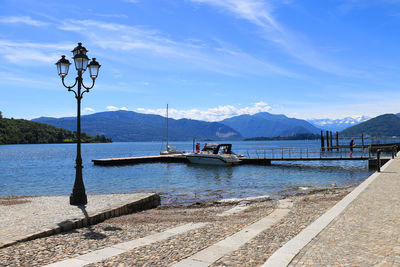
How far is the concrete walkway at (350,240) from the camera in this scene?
17.4 ft

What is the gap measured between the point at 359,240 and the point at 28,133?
190359mm

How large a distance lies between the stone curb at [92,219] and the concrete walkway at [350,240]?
5343 mm

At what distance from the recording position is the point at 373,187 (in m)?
13.8

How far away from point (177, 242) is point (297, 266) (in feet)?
9.52

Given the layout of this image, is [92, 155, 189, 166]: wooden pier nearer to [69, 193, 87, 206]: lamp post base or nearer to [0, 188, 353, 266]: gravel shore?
[69, 193, 87, 206]: lamp post base

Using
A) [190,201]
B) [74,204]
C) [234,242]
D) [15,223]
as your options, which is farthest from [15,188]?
[234,242]

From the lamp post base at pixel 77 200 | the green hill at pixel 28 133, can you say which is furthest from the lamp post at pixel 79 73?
the green hill at pixel 28 133

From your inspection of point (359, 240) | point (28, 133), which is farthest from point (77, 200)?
point (28, 133)

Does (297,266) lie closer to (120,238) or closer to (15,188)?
(120,238)

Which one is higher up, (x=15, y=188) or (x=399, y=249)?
(x=399, y=249)

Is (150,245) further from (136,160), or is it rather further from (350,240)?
(136,160)

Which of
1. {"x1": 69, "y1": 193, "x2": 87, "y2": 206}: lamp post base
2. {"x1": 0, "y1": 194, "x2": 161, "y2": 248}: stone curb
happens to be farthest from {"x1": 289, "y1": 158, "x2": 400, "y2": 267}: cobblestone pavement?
{"x1": 69, "y1": 193, "x2": 87, "y2": 206}: lamp post base

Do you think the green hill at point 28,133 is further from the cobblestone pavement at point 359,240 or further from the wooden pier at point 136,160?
the cobblestone pavement at point 359,240

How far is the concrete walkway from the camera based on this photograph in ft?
17.4
